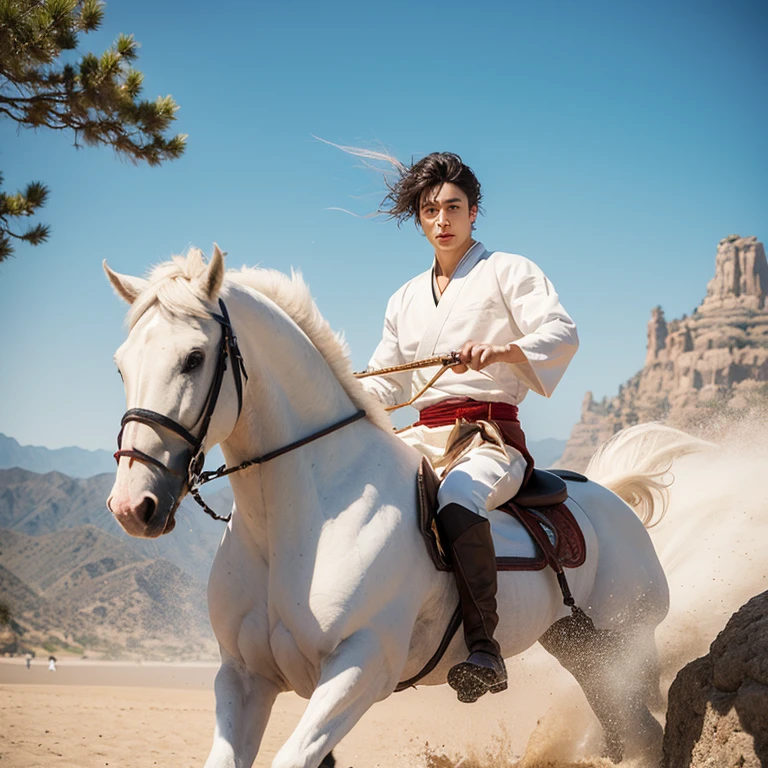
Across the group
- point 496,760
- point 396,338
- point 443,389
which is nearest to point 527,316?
point 443,389

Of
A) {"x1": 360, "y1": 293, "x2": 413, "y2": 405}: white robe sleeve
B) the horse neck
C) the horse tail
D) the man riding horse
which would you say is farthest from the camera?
the horse tail

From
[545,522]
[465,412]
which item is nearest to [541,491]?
[545,522]

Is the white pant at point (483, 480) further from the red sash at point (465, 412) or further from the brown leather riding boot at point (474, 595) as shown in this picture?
the red sash at point (465, 412)

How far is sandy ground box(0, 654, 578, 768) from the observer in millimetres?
6320

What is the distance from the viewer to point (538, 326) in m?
3.68

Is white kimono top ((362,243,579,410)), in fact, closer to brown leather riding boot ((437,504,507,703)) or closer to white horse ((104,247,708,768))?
white horse ((104,247,708,768))

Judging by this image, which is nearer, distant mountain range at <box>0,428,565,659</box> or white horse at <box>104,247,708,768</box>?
white horse at <box>104,247,708,768</box>

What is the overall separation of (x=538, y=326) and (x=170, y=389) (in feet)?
5.80

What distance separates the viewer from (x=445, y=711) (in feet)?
24.9

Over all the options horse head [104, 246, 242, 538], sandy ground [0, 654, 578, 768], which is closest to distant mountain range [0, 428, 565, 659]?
sandy ground [0, 654, 578, 768]

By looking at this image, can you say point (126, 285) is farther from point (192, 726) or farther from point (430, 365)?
point (192, 726)

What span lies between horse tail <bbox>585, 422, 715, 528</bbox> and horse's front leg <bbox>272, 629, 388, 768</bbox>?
305cm

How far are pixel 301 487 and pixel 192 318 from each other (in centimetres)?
75

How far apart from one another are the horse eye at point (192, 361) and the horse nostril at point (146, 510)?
17.1 inches
